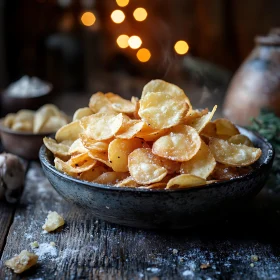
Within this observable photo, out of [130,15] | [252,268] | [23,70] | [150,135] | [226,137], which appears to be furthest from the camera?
[130,15]

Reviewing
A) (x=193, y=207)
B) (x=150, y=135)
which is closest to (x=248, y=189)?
(x=193, y=207)

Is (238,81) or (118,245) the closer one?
(118,245)

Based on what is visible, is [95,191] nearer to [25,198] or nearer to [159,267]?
[159,267]

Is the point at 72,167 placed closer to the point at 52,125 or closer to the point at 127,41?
the point at 52,125

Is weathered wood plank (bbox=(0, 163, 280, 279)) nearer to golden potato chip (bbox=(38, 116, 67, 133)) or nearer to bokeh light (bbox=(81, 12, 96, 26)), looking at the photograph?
golden potato chip (bbox=(38, 116, 67, 133))

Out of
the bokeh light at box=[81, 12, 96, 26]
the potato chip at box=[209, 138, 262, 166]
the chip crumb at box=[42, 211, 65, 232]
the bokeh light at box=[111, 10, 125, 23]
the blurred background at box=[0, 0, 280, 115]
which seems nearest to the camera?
the potato chip at box=[209, 138, 262, 166]

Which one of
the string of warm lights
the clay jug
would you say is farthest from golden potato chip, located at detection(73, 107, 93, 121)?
the string of warm lights
